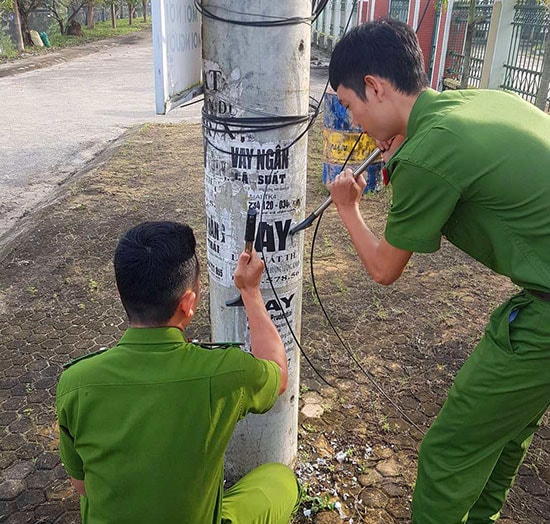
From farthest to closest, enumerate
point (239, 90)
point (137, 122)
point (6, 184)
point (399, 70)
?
point (137, 122) < point (6, 184) < point (239, 90) < point (399, 70)

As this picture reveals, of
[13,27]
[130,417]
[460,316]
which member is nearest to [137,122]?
[460,316]

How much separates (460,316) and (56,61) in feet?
64.4

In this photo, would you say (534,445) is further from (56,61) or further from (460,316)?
(56,61)

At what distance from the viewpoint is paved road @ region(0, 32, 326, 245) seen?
7.29m

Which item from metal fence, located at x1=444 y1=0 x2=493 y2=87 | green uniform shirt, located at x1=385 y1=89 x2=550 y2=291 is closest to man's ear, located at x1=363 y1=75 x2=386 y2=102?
green uniform shirt, located at x1=385 y1=89 x2=550 y2=291

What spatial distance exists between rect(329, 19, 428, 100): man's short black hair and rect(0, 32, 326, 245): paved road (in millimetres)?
4803

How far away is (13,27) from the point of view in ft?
74.5

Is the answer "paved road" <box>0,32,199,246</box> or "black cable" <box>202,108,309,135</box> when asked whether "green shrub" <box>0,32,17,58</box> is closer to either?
"paved road" <box>0,32,199,246</box>

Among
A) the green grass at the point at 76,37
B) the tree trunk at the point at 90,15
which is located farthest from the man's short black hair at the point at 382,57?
the tree trunk at the point at 90,15

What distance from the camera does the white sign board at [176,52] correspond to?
5.86 ft

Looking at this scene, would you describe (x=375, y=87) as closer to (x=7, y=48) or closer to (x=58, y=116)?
(x=58, y=116)

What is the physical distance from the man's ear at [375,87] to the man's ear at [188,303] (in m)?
0.83

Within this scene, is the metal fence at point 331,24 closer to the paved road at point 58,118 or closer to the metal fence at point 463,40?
the paved road at point 58,118

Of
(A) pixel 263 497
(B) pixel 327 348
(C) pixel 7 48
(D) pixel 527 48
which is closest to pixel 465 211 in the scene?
(A) pixel 263 497
